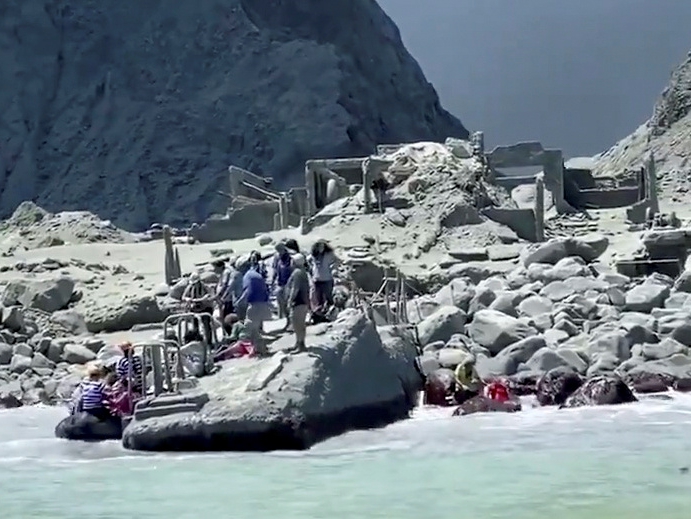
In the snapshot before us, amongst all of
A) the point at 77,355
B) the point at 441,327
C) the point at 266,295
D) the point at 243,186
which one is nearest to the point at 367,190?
the point at 441,327

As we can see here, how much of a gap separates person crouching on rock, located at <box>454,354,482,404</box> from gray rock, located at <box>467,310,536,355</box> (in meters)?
2.22

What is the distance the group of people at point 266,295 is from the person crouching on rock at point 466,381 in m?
2.20

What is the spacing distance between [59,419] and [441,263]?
1315 centimetres

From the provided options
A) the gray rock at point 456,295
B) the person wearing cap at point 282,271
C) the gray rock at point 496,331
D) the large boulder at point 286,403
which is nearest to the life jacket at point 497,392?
the large boulder at point 286,403

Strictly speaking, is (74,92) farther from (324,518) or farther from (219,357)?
(324,518)

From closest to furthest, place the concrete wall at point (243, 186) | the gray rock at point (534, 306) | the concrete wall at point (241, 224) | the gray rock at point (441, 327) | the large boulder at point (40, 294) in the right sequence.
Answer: the gray rock at point (441, 327), the gray rock at point (534, 306), the large boulder at point (40, 294), the concrete wall at point (241, 224), the concrete wall at point (243, 186)

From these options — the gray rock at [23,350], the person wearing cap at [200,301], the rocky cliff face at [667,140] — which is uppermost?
the rocky cliff face at [667,140]

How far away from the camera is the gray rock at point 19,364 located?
909 inches

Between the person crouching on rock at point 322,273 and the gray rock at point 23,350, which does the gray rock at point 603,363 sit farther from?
the gray rock at point 23,350

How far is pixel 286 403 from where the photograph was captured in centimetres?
1488

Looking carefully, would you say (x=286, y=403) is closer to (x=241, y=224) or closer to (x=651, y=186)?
(x=241, y=224)

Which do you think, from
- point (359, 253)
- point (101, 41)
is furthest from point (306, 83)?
point (359, 253)

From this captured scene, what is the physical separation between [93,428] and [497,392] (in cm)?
571

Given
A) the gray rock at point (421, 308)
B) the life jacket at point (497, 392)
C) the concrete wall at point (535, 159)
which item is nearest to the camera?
the life jacket at point (497, 392)
